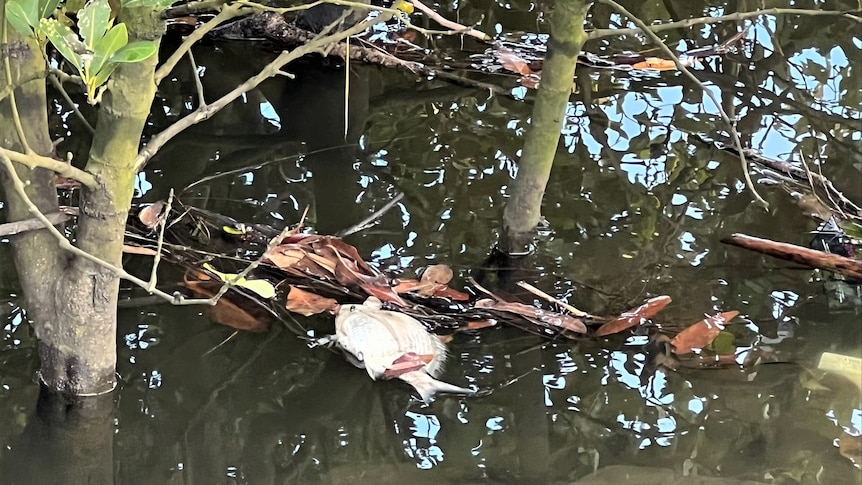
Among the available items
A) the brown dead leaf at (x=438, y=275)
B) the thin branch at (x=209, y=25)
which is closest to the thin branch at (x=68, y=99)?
the thin branch at (x=209, y=25)

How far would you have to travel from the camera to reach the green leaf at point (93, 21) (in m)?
0.83

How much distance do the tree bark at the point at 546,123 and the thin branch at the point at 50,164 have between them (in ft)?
2.30

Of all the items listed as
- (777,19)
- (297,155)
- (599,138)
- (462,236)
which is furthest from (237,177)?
(777,19)

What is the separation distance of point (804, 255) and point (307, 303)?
0.86 meters

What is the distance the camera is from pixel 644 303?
53.9 inches

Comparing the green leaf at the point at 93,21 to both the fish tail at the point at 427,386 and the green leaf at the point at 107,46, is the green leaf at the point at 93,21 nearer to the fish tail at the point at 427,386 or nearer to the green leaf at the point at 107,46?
the green leaf at the point at 107,46

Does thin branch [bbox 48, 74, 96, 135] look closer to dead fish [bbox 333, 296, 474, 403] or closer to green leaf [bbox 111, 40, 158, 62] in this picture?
green leaf [bbox 111, 40, 158, 62]

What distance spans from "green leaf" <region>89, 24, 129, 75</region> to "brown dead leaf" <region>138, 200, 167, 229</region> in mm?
659

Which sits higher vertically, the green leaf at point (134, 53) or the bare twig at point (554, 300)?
the green leaf at point (134, 53)

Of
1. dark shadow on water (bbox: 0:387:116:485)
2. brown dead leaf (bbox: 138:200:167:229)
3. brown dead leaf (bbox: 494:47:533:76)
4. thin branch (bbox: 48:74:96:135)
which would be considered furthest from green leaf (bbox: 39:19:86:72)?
brown dead leaf (bbox: 494:47:533:76)

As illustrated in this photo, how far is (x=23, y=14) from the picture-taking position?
2.70 ft

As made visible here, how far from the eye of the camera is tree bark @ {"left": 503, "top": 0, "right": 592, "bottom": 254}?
4.22ft

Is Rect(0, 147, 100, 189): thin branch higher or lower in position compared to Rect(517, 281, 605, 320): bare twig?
higher

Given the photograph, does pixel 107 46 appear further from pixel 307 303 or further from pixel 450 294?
pixel 450 294
